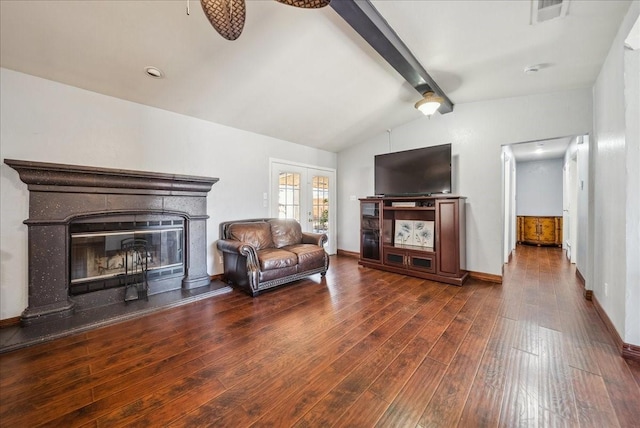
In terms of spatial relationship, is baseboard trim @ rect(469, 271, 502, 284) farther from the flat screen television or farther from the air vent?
the air vent

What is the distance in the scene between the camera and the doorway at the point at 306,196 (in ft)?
15.0

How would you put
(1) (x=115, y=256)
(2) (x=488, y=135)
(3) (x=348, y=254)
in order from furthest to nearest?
(3) (x=348, y=254)
(2) (x=488, y=135)
(1) (x=115, y=256)

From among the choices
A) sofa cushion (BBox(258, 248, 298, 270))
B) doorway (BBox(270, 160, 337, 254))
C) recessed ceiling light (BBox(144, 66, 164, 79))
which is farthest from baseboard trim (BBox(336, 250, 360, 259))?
recessed ceiling light (BBox(144, 66, 164, 79))

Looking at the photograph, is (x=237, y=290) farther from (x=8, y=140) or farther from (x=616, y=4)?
(x=616, y=4)

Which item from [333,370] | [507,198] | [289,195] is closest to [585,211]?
[507,198]

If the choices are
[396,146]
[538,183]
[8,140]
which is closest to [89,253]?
[8,140]

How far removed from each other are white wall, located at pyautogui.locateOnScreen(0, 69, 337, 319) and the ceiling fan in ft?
7.56

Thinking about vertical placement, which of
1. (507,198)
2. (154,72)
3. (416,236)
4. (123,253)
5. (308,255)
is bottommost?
(308,255)

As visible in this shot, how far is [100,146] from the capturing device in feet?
9.02

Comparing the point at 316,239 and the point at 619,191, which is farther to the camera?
the point at 316,239

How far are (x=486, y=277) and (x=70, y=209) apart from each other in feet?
17.7

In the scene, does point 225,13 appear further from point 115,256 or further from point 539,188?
point 539,188

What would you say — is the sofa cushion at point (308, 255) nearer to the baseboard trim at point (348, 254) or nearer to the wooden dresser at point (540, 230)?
the baseboard trim at point (348, 254)

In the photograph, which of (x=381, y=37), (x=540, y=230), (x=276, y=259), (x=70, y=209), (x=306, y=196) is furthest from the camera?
(x=540, y=230)
